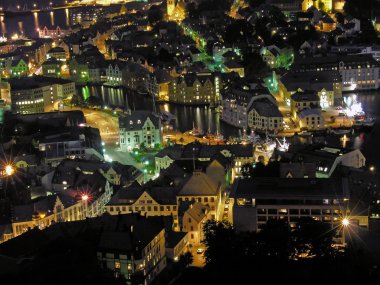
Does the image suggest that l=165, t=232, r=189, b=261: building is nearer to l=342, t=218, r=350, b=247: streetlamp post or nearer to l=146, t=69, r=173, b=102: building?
l=342, t=218, r=350, b=247: streetlamp post

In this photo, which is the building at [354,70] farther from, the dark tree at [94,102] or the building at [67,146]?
the building at [67,146]


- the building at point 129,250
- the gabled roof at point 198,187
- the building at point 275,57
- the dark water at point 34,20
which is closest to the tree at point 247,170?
the gabled roof at point 198,187

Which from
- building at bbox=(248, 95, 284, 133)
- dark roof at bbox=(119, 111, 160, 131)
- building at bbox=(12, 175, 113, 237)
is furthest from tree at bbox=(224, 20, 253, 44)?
building at bbox=(12, 175, 113, 237)

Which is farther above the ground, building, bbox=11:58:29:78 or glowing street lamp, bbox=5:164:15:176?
building, bbox=11:58:29:78

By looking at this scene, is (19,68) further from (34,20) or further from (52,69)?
(34,20)

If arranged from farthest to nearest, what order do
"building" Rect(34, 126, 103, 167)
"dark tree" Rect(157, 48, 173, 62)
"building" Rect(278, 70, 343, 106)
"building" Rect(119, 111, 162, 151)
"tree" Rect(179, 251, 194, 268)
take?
"dark tree" Rect(157, 48, 173, 62) → "building" Rect(278, 70, 343, 106) → "building" Rect(119, 111, 162, 151) → "building" Rect(34, 126, 103, 167) → "tree" Rect(179, 251, 194, 268)

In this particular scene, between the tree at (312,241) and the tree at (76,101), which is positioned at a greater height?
the tree at (76,101)
